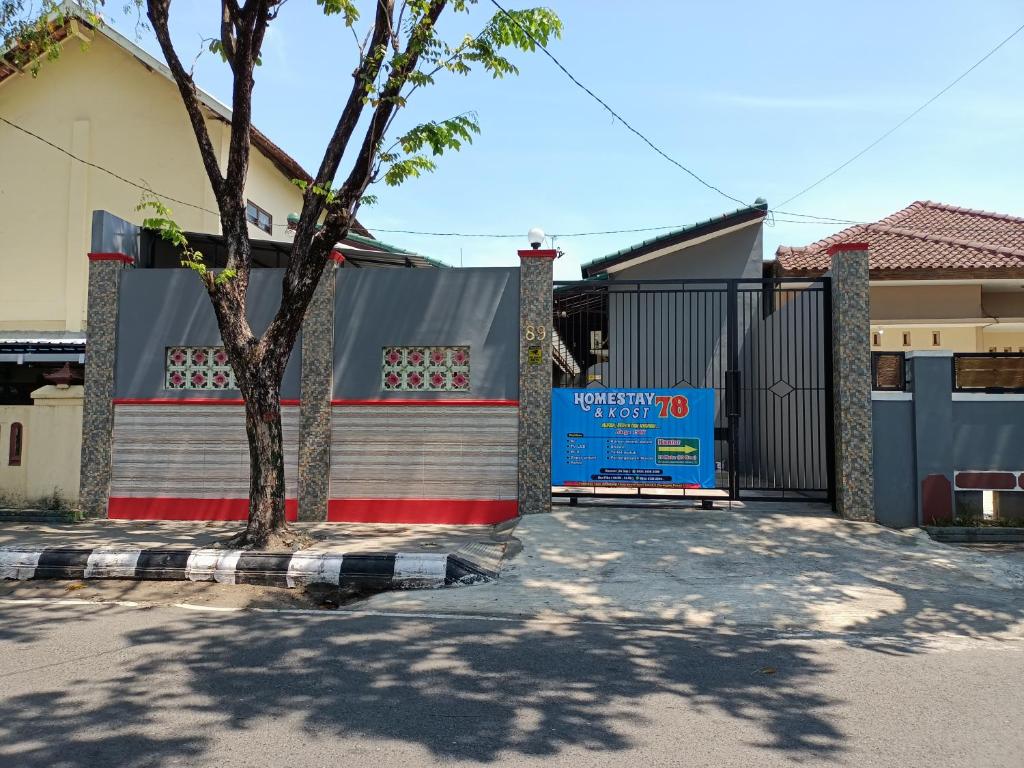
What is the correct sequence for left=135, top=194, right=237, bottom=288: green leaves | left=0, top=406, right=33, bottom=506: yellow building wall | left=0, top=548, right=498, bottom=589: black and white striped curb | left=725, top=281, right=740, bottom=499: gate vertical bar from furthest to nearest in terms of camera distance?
left=0, top=406, right=33, bottom=506: yellow building wall, left=725, top=281, right=740, bottom=499: gate vertical bar, left=135, top=194, right=237, bottom=288: green leaves, left=0, top=548, right=498, bottom=589: black and white striped curb

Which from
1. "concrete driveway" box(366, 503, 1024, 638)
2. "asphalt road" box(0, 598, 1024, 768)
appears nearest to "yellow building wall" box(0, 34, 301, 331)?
"concrete driveway" box(366, 503, 1024, 638)

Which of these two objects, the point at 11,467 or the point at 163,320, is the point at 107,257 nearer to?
the point at 163,320

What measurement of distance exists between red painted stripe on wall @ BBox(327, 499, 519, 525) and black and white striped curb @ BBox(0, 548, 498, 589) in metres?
2.53

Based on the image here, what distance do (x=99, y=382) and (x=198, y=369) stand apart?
1.45m

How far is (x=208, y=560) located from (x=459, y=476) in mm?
3695

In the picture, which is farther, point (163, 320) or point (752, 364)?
point (752, 364)

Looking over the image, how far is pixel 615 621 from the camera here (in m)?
5.94

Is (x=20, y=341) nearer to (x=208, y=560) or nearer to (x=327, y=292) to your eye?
(x=327, y=292)

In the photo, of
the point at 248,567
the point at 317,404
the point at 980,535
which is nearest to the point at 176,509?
the point at 317,404

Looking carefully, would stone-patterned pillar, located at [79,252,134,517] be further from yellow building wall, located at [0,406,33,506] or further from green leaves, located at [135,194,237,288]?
green leaves, located at [135,194,237,288]

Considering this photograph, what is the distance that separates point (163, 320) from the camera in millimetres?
10500

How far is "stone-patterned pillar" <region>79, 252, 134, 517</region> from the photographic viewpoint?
10.3 meters

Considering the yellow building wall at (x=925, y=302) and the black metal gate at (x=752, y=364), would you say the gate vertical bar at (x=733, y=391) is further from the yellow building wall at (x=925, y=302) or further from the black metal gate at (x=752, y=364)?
the yellow building wall at (x=925, y=302)

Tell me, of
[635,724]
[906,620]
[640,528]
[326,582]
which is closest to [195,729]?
[635,724]
